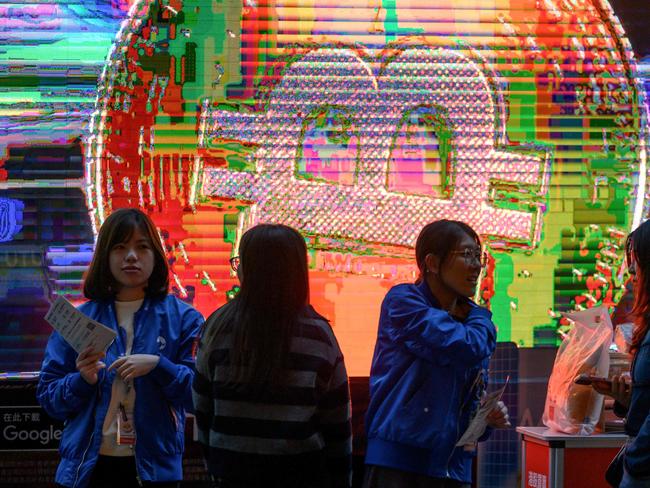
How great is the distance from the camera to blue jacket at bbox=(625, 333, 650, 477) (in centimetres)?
269

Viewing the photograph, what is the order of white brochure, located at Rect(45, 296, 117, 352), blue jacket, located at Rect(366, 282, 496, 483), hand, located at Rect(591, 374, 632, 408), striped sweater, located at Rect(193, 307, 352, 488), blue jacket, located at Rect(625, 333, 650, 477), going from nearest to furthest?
striped sweater, located at Rect(193, 307, 352, 488) → blue jacket, located at Rect(625, 333, 650, 477) → white brochure, located at Rect(45, 296, 117, 352) → blue jacket, located at Rect(366, 282, 496, 483) → hand, located at Rect(591, 374, 632, 408)

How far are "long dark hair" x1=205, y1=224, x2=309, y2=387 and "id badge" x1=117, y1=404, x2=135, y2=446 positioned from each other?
581mm

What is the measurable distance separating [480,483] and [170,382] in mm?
2490

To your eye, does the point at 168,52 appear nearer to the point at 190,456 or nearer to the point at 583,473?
the point at 190,456

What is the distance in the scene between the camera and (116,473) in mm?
2949

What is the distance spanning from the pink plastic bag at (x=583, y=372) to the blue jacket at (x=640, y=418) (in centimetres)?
143

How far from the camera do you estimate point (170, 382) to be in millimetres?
3014

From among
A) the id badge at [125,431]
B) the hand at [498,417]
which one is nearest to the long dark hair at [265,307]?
the id badge at [125,431]

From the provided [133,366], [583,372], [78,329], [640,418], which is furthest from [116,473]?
[583,372]

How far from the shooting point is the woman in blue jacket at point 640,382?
8.86 ft

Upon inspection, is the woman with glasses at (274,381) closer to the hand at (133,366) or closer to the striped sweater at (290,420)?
the striped sweater at (290,420)

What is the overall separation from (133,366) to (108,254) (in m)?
0.46

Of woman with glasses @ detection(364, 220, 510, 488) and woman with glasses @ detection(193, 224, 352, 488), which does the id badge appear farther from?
woman with glasses @ detection(364, 220, 510, 488)

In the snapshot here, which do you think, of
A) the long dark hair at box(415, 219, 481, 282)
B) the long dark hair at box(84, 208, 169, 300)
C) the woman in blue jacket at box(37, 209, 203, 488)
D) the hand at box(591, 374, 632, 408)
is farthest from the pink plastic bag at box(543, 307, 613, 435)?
the long dark hair at box(84, 208, 169, 300)
